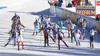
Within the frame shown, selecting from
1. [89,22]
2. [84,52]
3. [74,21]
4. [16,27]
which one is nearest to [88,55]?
[84,52]

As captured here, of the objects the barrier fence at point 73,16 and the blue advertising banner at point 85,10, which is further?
the blue advertising banner at point 85,10

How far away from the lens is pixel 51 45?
18938 millimetres

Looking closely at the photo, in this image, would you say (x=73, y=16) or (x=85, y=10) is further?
(x=85, y=10)

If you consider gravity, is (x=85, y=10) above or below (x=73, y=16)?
above

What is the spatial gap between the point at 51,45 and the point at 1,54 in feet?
13.5

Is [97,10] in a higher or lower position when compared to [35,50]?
higher

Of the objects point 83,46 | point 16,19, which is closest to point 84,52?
point 83,46

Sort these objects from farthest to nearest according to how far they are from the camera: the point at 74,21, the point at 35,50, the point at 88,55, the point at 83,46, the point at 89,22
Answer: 1. the point at 74,21
2. the point at 89,22
3. the point at 83,46
4. the point at 35,50
5. the point at 88,55

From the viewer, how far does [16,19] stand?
1891 cm

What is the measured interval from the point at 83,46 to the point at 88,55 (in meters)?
3.15

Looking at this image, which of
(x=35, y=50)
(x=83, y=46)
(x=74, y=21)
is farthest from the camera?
(x=74, y=21)

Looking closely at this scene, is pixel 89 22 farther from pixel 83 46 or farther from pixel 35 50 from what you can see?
pixel 35 50

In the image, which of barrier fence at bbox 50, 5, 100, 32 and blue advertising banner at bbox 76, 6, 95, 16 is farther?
blue advertising banner at bbox 76, 6, 95, 16

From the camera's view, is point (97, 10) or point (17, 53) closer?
point (17, 53)
